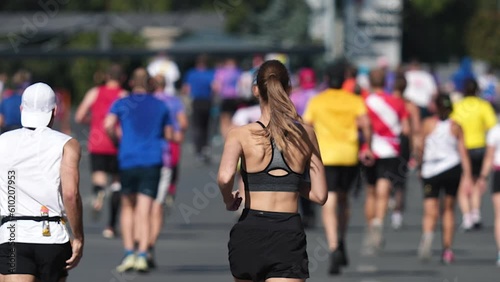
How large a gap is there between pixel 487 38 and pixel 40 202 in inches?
1399

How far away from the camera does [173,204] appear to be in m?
21.3

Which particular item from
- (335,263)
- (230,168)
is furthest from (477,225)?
(230,168)

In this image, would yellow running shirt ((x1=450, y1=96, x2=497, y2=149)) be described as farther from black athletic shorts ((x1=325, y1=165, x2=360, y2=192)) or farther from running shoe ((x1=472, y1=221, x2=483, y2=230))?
black athletic shorts ((x1=325, y1=165, x2=360, y2=192))

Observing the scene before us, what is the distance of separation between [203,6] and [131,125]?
197ft

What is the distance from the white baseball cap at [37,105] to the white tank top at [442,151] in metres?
7.39

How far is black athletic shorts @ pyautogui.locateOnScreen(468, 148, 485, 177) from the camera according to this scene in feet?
61.3

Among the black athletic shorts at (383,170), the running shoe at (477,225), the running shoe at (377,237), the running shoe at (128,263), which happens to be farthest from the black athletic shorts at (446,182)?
the running shoe at (477,225)

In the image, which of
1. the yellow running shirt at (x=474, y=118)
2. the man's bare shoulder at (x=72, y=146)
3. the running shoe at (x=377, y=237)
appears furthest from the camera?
the yellow running shirt at (x=474, y=118)

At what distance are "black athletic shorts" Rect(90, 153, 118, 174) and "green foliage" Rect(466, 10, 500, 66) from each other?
23956mm

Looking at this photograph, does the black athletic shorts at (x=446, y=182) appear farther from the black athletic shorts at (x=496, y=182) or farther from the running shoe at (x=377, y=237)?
the running shoe at (x=377, y=237)

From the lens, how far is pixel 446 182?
14.9 metres

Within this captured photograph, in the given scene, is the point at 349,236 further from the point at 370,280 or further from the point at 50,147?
the point at 50,147

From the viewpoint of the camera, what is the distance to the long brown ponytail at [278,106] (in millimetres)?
7980

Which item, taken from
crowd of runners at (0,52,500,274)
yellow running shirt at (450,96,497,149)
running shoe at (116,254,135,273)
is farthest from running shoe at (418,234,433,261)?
yellow running shirt at (450,96,497,149)
